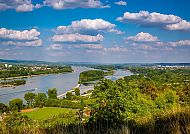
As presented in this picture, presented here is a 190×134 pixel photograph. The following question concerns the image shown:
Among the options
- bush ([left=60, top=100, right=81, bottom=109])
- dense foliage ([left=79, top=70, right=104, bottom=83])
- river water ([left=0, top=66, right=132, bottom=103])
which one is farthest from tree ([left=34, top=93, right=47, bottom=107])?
dense foliage ([left=79, top=70, right=104, bottom=83])

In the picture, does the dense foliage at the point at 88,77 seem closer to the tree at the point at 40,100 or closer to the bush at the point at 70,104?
the tree at the point at 40,100

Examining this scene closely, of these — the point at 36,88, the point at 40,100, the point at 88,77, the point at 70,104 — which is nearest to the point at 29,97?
the point at 40,100

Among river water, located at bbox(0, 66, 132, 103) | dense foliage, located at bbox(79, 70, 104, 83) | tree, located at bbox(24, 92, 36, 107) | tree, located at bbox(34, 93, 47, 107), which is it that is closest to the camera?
tree, located at bbox(24, 92, 36, 107)

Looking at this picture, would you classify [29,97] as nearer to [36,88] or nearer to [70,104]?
[70,104]

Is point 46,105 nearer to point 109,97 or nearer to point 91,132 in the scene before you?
point 109,97

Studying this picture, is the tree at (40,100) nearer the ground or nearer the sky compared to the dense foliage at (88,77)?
nearer the ground

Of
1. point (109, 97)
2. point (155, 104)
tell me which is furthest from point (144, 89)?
point (109, 97)

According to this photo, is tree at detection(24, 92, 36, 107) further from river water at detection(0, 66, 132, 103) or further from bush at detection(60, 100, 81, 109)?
bush at detection(60, 100, 81, 109)

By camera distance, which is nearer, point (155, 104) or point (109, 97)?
point (109, 97)

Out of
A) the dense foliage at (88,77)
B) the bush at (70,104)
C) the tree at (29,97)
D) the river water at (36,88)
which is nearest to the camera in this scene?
the bush at (70,104)

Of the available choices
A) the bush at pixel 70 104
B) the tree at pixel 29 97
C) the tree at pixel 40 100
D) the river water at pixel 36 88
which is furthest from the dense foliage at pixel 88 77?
the bush at pixel 70 104

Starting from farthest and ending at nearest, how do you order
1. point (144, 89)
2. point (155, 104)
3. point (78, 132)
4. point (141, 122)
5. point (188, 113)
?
point (144, 89), point (155, 104), point (141, 122), point (188, 113), point (78, 132)
